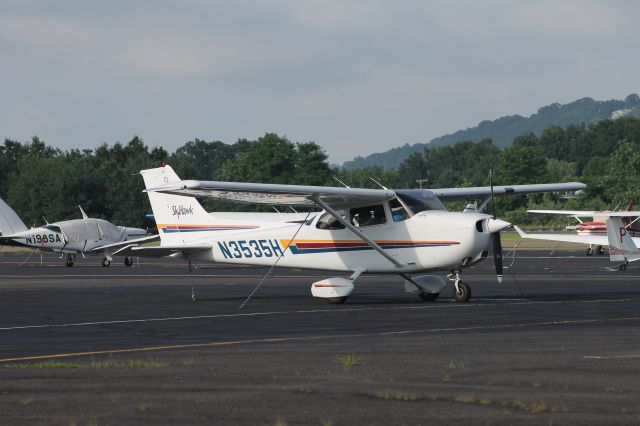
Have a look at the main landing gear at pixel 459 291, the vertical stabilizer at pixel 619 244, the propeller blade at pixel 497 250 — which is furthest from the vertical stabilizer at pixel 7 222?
the propeller blade at pixel 497 250

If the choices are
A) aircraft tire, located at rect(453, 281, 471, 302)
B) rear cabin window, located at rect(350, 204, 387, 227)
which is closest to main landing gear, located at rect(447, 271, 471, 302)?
aircraft tire, located at rect(453, 281, 471, 302)

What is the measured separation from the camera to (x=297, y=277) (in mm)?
36438

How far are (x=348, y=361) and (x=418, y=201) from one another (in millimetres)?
11845

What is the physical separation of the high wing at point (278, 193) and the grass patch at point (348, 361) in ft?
27.5

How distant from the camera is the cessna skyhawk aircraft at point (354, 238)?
22.4m

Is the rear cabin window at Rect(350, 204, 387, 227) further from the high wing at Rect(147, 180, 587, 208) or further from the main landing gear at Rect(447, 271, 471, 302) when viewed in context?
the main landing gear at Rect(447, 271, 471, 302)

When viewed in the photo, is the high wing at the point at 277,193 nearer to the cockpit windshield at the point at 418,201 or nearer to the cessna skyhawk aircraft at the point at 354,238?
the cessna skyhawk aircraft at the point at 354,238

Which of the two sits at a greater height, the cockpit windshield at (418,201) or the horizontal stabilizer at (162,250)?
the cockpit windshield at (418,201)

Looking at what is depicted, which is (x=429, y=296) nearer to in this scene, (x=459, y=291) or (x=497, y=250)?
(x=459, y=291)

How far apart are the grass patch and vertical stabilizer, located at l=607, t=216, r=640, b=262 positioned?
22.2 m

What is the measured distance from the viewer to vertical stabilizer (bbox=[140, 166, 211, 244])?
88.1 ft

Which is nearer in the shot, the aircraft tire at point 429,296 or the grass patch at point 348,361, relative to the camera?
the grass patch at point 348,361

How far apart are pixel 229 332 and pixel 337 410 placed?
26.6ft

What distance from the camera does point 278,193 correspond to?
22.4 m
